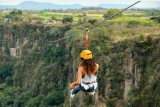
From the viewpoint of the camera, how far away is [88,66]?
21.3 feet

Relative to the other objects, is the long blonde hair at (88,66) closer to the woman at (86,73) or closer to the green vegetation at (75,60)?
the woman at (86,73)

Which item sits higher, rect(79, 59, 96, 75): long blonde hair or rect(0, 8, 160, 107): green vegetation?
rect(79, 59, 96, 75): long blonde hair

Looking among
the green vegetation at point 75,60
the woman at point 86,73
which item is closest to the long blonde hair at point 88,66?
the woman at point 86,73

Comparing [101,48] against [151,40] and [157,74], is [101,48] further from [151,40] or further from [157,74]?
[157,74]

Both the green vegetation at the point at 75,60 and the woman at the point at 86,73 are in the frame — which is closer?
the woman at the point at 86,73

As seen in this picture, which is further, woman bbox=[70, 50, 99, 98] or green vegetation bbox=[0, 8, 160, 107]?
green vegetation bbox=[0, 8, 160, 107]

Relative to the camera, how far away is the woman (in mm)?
6355

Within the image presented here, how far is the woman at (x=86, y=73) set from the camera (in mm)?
6355

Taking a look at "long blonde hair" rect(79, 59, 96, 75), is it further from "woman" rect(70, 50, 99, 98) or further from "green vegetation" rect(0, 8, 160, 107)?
"green vegetation" rect(0, 8, 160, 107)

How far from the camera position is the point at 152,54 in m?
20.2

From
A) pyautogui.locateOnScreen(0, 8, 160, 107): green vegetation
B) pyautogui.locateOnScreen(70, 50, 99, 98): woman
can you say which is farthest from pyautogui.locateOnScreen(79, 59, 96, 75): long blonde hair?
pyautogui.locateOnScreen(0, 8, 160, 107): green vegetation

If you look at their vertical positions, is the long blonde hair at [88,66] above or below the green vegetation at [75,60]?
above

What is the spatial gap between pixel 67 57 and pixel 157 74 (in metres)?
15.2

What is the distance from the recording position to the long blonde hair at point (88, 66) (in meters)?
6.43
